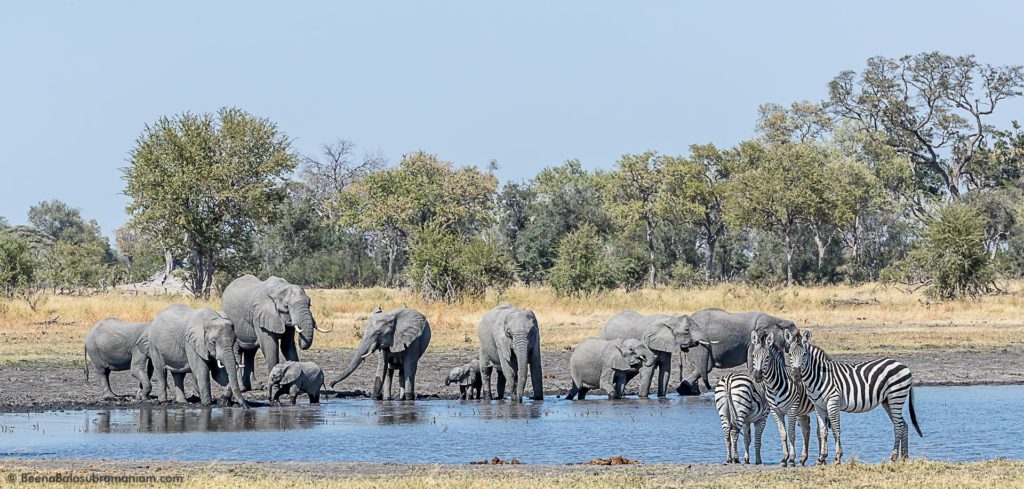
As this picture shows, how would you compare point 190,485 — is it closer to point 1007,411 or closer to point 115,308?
point 1007,411

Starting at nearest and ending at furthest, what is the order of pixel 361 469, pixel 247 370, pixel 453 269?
pixel 361 469, pixel 247 370, pixel 453 269

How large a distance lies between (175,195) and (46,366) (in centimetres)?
2818

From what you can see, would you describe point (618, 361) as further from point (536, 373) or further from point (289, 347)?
point (289, 347)

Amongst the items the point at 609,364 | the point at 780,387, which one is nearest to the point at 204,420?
the point at 609,364

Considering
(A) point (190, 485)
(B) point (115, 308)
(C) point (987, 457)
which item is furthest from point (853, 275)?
(A) point (190, 485)

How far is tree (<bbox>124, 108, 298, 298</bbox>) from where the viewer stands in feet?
182

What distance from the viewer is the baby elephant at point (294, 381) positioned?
71.3ft

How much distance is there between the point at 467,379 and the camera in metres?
23.3

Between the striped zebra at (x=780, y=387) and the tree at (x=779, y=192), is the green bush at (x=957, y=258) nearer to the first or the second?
the tree at (x=779, y=192)

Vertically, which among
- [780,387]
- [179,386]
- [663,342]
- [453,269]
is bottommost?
[179,386]

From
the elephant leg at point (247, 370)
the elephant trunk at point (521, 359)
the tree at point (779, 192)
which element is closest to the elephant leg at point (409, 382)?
the elephant trunk at point (521, 359)

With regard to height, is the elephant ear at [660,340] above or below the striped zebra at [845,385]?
above

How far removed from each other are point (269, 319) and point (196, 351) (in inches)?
98.8

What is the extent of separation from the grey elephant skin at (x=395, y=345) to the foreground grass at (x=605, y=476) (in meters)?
9.15
